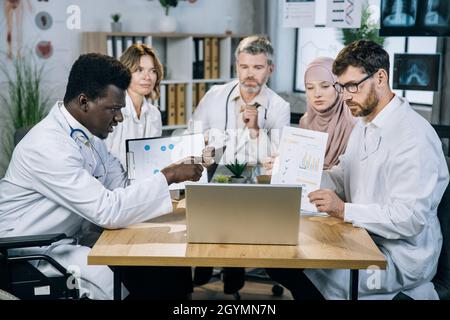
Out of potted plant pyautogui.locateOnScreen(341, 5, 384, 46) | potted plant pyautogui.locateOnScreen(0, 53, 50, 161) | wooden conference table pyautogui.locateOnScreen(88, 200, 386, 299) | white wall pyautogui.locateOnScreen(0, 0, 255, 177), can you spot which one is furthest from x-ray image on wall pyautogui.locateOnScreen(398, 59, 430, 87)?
potted plant pyautogui.locateOnScreen(0, 53, 50, 161)

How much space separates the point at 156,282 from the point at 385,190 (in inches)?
34.3

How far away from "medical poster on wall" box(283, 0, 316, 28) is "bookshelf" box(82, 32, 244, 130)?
31.3 inches

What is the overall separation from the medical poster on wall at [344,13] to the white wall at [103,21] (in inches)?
27.5

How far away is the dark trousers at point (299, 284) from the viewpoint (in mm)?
2189

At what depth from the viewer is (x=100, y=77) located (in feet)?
6.96

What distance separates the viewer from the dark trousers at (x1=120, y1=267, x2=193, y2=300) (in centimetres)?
222

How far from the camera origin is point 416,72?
313 centimetres

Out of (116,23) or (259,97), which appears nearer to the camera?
(259,97)

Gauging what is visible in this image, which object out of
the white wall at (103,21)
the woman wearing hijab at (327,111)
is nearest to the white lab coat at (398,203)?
the woman wearing hijab at (327,111)

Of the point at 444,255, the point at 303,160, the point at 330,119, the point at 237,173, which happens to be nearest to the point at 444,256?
the point at 444,255

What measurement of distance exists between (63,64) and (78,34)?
0.18 metres

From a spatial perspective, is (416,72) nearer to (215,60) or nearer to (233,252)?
(215,60)
